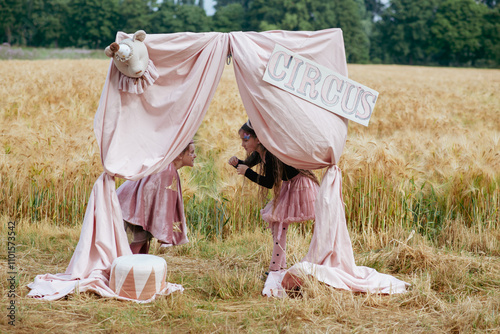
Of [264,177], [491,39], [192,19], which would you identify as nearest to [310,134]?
[264,177]

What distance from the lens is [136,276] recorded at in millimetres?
3492

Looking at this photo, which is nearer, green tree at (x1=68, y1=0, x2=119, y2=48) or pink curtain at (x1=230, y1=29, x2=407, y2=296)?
pink curtain at (x1=230, y1=29, x2=407, y2=296)

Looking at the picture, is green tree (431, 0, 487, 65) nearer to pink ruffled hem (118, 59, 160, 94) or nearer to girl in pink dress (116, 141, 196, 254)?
girl in pink dress (116, 141, 196, 254)

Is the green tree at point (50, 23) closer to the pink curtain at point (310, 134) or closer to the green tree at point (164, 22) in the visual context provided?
the green tree at point (164, 22)

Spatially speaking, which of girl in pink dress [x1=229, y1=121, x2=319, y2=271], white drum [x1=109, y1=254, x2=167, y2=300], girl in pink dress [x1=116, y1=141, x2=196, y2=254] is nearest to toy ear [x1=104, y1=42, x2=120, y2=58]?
girl in pink dress [x1=116, y1=141, x2=196, y2=254]

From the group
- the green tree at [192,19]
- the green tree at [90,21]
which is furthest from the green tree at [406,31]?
the green tree at [90,21]

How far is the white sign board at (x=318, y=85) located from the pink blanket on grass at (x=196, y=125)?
6 centimetres

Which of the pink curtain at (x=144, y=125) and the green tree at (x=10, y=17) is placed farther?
the green tree at (x=10, y=17)

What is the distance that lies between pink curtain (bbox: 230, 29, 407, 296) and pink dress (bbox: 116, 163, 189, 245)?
2.69 feet

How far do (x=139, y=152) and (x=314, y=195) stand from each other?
1369 millimetres

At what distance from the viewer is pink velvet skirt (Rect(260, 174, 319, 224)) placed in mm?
4035

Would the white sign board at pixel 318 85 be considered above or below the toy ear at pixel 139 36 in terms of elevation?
below

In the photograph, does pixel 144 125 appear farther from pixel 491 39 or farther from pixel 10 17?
pixel 491 39

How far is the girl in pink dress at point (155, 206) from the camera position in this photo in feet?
13.1
